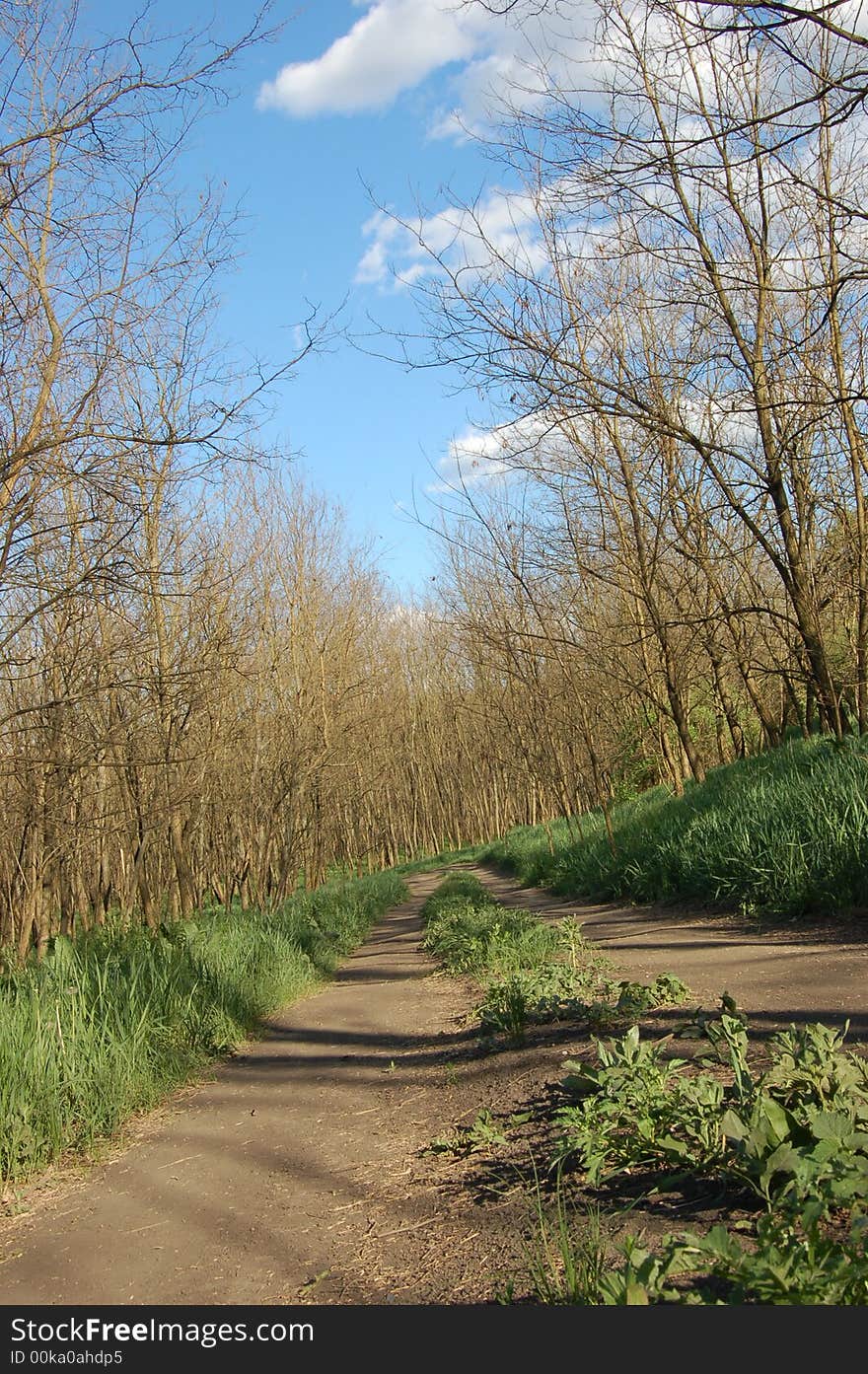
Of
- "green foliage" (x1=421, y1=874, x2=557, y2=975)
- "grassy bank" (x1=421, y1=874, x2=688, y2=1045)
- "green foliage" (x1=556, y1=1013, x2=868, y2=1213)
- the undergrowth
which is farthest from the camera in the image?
"green foliage" (x1=421, y1=874, x2=557, y2=975)

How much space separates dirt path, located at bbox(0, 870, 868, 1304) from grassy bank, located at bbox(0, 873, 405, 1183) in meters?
0.21

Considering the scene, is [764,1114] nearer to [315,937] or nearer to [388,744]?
[315,937]

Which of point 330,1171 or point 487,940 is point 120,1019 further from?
point 487,940

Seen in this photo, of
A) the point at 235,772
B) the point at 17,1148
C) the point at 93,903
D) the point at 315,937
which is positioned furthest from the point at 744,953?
the point at 93,903

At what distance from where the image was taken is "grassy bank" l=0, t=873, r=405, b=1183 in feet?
14.4

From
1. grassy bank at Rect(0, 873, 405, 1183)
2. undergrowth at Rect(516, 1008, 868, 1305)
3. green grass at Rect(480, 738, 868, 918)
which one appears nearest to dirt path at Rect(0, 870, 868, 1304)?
grassy bank at Rect(0, 873, 405, 1183)

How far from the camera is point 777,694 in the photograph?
22.6 meters

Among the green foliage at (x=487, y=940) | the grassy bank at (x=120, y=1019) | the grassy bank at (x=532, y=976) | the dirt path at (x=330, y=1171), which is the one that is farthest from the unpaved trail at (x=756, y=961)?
the grassy bank at (x=120, y=1019)

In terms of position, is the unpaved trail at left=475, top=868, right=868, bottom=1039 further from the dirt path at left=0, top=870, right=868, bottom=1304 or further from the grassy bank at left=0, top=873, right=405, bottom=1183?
the grassy bank at left=0, top=873, right=405, bottom=1183

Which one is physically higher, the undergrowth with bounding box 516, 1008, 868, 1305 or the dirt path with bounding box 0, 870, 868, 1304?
the undergrowth with bounding box 516, 1008, 868, 1305

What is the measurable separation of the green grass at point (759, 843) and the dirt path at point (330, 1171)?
0.63m

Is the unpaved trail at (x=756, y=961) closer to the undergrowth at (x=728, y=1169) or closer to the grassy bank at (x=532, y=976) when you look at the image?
the grassy bank at (x=532, y=976)

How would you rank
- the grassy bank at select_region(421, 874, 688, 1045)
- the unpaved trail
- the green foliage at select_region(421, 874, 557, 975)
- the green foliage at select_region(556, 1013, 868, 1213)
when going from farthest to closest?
the green foliage at select_region(421, 874, 557, 975), the grassy bank at select_region(421, 874, 688, 1045), the unpaved trail, the green foliage at select_region(556, 1013, 868, 1213)

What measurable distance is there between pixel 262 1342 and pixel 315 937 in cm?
813
